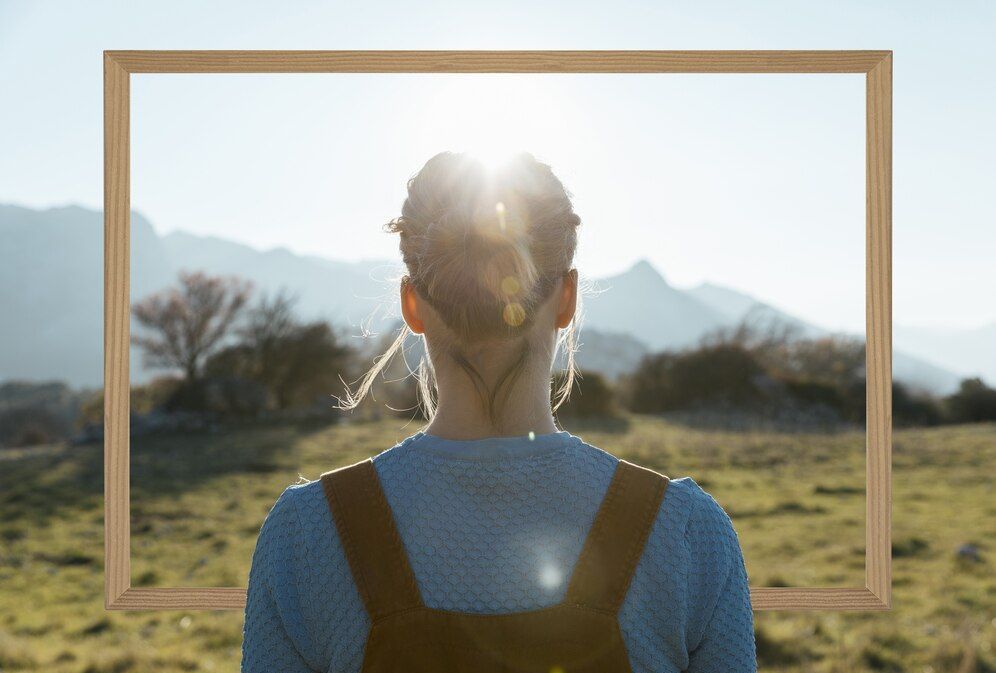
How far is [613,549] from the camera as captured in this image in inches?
37.7

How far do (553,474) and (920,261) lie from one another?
2327 millimetres

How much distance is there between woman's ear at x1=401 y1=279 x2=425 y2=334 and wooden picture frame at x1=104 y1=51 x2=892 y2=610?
6.03ft

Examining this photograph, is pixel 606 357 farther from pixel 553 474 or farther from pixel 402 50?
pixel 553 474

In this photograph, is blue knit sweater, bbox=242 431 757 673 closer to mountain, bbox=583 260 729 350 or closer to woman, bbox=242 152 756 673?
woman, bbox=242 152 756 673

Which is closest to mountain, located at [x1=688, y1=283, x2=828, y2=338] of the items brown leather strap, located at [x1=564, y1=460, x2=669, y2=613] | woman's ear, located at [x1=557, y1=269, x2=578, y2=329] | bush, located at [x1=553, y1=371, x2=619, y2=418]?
bush, located at [x1=553, y1=371, x2=619, y2=418]

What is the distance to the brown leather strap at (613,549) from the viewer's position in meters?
0.96

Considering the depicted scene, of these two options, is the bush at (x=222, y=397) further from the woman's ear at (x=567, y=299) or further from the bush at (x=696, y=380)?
the woman's ear at (x=567, y=299)

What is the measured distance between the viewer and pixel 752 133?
2715mm

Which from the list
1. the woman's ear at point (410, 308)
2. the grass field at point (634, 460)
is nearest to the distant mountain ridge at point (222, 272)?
the grass field at point (634, 460)

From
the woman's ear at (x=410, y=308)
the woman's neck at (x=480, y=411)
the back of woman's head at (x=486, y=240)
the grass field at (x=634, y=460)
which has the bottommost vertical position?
the grass field at (x=634, y=460)

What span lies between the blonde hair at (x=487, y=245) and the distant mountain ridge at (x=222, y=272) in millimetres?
1242

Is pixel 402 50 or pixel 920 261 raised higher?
pixel 402 50

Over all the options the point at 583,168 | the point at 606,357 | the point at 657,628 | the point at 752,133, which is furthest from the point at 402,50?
the point at 657,628

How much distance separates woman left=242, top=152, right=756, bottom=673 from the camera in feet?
3.16
